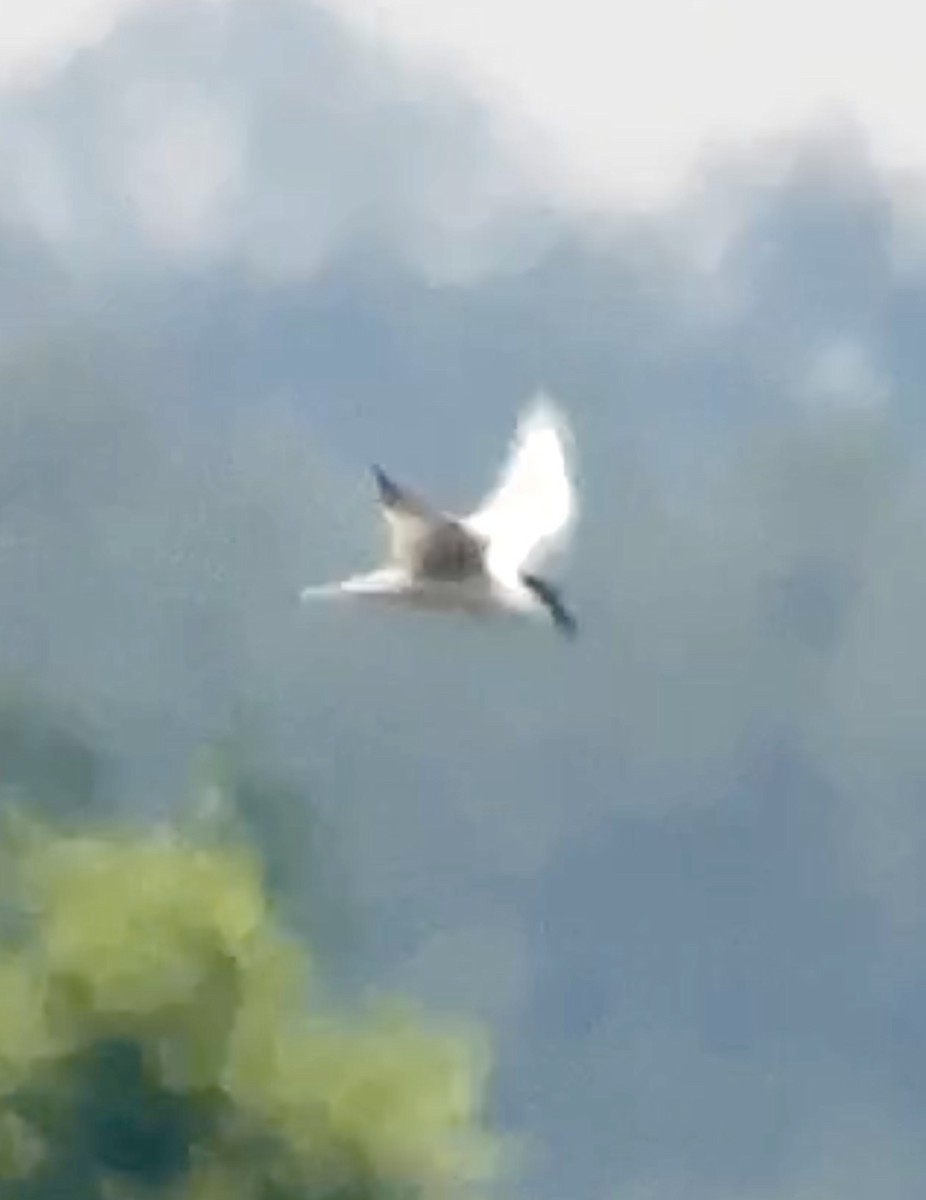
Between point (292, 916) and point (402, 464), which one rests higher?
point (402, 464)

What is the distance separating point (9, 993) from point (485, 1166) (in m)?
0.36

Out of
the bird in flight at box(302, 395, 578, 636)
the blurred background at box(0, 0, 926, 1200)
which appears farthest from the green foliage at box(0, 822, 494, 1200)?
the bird in flight at box(302, 395, 578, 636)

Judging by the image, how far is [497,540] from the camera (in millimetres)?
3311

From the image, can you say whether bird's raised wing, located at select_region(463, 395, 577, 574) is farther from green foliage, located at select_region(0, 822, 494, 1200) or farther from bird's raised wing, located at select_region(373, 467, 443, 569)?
green foliage, located at select_region(0, 822, 494, 1200)

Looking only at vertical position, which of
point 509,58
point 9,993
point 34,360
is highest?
point 509,58

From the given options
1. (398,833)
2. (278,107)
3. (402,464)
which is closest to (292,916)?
(398,833)

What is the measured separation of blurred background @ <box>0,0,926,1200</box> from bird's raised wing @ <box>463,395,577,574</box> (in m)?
0.02

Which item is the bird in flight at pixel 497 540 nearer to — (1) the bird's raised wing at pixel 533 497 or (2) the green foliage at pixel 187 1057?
(1) the bird's raised wing at pixel 533 497

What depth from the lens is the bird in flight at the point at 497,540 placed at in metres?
3.27

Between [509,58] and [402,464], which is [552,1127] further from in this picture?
[509,58]

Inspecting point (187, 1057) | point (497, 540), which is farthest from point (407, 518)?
point (187, 1057)

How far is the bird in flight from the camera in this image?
3.27 m

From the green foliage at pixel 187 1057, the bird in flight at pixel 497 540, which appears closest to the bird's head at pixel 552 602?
the bird in flight at pixel 497 540

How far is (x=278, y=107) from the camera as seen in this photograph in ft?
11.3
